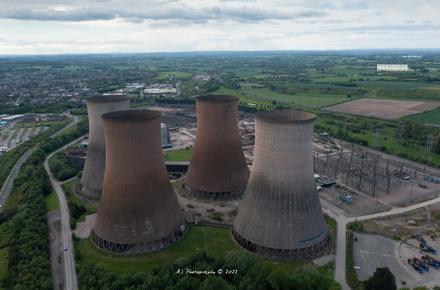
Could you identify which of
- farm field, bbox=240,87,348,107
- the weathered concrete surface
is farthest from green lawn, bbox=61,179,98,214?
farm field, bbox=240,87,348,107

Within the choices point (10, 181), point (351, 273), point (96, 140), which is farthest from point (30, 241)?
point (351, 273)

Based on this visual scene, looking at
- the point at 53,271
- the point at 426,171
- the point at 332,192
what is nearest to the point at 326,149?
the point at 426,171

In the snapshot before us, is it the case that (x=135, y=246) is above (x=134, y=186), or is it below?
below

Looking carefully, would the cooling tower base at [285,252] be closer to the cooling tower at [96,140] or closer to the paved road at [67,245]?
the paved road at [67,245]

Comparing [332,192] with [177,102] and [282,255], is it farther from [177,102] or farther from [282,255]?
[177,102]

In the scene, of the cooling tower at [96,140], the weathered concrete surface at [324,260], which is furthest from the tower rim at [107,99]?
the weathered concrete surface at [324,260]

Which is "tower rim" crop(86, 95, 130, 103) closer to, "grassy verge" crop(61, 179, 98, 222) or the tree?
"grassy verge" crop(61, 179, 98, 222)

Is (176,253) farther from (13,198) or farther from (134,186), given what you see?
(13,198)
